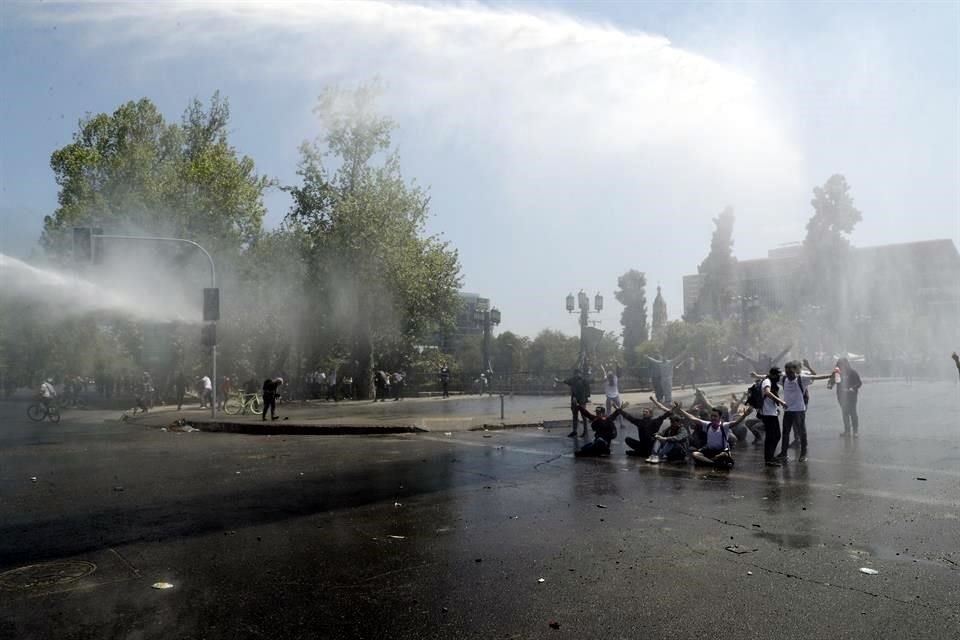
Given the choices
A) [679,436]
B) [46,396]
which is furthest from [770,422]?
[46,396]

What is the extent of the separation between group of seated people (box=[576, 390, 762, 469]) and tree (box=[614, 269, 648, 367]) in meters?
81.6

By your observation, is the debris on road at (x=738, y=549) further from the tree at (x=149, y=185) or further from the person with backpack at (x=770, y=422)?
the tree at (x=149, y=185)

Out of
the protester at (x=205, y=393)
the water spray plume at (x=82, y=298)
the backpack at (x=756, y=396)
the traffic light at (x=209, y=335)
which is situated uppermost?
the water spray plume at (x=82, y=298)

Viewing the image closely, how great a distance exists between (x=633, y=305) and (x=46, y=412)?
80.3 metres

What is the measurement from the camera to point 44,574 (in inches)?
213

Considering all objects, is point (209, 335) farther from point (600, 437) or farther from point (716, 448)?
point (716, 448)

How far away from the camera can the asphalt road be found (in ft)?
14.4

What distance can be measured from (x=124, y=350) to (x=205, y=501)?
3259 centimetres

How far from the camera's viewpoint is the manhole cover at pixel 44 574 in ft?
16.9

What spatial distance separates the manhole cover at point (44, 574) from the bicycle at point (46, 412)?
2149cm

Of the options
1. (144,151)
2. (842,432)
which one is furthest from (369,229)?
(842,432)

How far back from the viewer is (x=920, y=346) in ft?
214

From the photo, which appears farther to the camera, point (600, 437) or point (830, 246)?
point (830, 246)

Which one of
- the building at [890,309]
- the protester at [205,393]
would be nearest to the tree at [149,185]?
the protester at [205,393]
